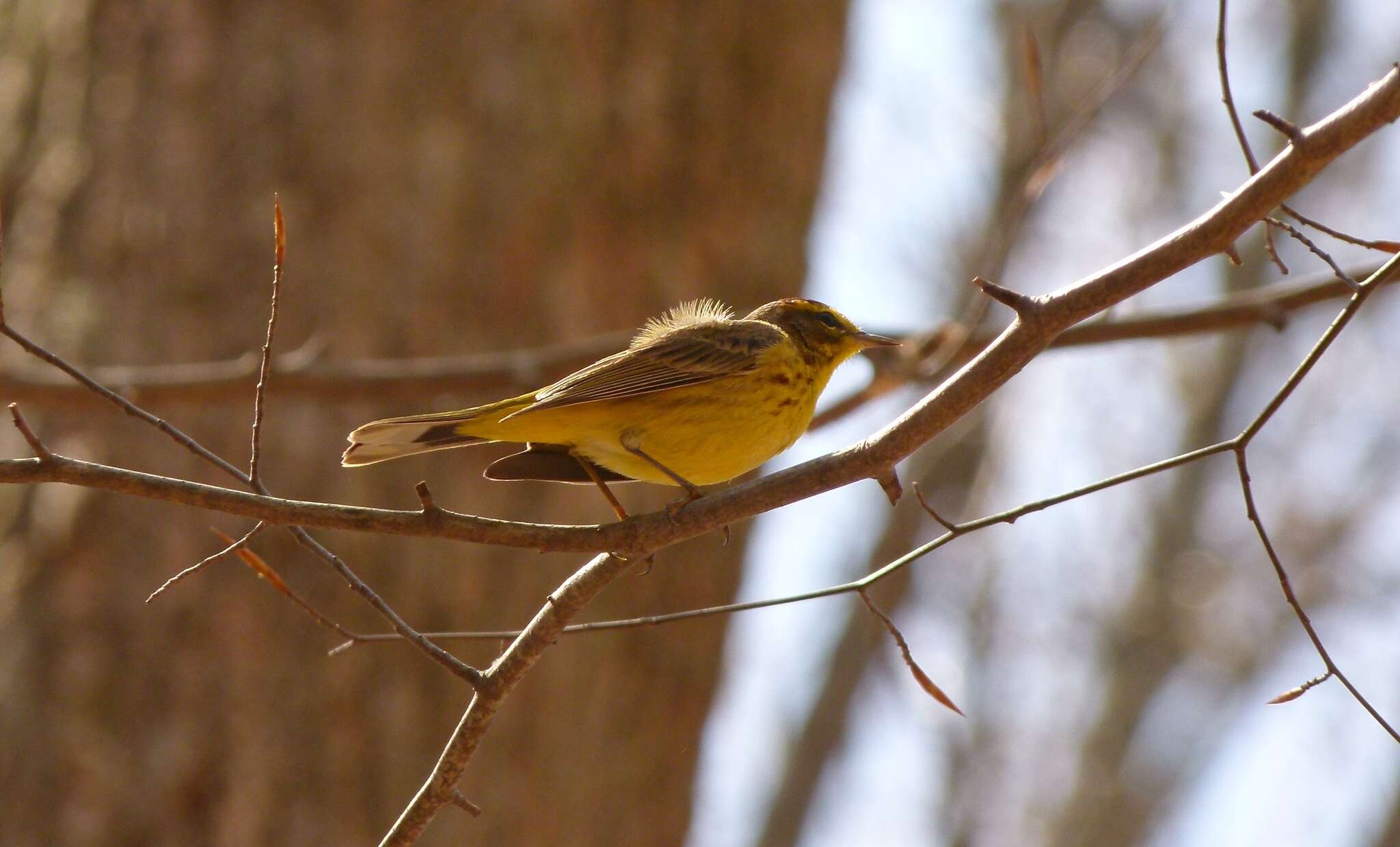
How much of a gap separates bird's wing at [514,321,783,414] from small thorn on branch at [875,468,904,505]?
48.2 inches

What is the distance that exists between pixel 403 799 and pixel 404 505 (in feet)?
4.23

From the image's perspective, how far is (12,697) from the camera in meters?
5.00

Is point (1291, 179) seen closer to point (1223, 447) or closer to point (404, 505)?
point (1223, 447)

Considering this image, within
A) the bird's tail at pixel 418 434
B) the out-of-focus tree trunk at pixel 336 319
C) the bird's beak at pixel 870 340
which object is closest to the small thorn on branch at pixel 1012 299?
the bird's tail at pixel 418 434

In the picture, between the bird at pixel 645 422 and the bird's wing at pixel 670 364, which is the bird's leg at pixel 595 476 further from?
the bird's wing at pixel 670 364

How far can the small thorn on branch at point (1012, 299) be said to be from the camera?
2.24 m

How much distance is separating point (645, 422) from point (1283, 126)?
2.11 meters

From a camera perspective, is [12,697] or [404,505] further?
[404,505]

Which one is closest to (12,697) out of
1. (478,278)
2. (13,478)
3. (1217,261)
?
(478,278)

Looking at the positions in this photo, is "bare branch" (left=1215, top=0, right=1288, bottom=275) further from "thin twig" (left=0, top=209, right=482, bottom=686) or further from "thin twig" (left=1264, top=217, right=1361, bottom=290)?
"thin twig" (left=0, top=209, right=482, bottom=686)

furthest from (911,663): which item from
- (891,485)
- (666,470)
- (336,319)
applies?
(336,319)

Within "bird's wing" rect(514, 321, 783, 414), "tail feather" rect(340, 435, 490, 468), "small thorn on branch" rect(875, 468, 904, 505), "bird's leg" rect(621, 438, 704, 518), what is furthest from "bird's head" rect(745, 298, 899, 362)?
"small thorn on branch" rect(875, 468, 904, 505)

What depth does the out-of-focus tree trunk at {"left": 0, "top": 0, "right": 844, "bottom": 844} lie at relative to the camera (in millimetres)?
5129

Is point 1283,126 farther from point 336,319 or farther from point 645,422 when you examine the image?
point 336,319
